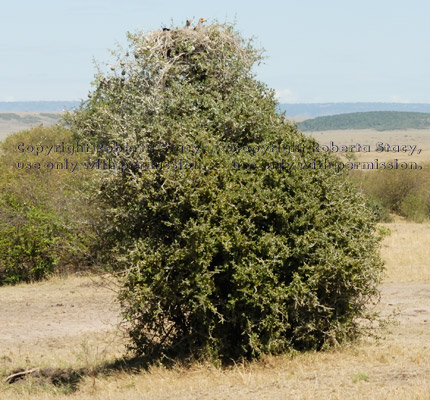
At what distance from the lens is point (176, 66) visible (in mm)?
9727

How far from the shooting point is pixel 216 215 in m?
8.61

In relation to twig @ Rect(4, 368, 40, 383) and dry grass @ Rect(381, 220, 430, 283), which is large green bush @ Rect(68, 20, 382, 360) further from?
dry grass @ Rect(381, 220, 430, 283)

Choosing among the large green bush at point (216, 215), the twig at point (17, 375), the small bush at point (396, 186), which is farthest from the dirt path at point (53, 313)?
the small bush at point (396, 186)

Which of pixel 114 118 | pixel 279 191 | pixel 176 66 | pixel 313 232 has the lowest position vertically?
pixel 313 232

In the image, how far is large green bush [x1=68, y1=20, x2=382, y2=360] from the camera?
867 centimetres

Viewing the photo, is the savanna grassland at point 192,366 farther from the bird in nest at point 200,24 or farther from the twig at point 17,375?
the bird in nest at point 200,24

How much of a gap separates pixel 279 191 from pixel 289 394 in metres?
2.74

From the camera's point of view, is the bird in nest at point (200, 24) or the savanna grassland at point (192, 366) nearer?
the savanna grassland at point (192, 366)

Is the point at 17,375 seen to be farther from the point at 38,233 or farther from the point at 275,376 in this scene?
the point at 38,233

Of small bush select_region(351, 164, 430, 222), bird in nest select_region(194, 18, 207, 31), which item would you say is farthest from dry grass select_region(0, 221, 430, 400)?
small bush select_region(351, 164, 430, 222)

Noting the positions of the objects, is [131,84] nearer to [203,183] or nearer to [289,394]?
[203,183]

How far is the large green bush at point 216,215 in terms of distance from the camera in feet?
28.5

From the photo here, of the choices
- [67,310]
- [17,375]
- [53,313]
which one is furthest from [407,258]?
[17,375]

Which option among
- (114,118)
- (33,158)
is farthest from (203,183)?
(33,158)
